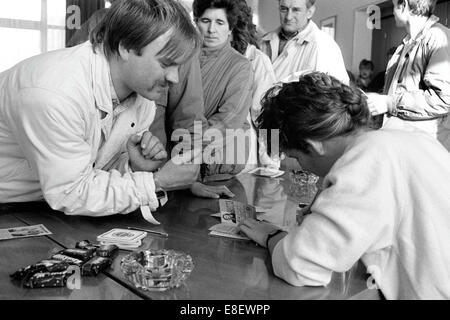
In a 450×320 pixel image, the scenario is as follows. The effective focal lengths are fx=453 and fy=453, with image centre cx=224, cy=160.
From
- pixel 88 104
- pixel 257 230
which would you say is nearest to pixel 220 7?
pixel 88 104

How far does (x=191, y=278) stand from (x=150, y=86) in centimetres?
66

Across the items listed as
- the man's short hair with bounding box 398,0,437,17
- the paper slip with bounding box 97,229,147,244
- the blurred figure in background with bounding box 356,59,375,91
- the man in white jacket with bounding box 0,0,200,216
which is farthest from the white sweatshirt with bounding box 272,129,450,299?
the blurred figure in background with bounding box 356,59,375,91

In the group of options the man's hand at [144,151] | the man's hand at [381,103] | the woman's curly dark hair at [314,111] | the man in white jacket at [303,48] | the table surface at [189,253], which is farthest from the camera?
the man in white jacket at [303,48]

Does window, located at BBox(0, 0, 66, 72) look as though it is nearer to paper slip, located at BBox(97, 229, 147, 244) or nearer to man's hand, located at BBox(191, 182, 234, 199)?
man's hand, located at BBox(191, 182, 234, 199)

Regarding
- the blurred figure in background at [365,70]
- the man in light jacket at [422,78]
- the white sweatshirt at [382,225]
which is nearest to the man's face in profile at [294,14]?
the man in light jacket at [422,78]

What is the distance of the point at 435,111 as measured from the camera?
7.91ft

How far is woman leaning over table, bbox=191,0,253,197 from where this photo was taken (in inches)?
91.3

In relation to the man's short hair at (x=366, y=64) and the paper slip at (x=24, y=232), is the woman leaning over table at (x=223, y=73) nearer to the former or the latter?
the paper slip at (x=24, y=232)

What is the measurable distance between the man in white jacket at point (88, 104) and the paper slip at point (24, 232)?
0.08 m

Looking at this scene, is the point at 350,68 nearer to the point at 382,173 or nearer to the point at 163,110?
the point at 163,110

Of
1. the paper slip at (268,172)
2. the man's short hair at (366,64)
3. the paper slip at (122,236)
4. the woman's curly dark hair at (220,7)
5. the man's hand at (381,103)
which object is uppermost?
the woman's curly dark hair at (220,7)

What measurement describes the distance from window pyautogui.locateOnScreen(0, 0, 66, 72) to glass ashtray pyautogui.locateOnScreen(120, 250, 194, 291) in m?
→ 6.42

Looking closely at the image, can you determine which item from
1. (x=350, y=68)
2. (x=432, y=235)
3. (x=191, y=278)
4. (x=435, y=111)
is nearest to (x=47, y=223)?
(x=191, y=278)

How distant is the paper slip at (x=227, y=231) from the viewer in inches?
49.7
